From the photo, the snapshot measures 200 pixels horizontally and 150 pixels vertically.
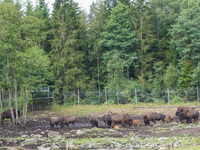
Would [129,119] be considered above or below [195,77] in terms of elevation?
below

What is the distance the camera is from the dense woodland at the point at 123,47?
139ft

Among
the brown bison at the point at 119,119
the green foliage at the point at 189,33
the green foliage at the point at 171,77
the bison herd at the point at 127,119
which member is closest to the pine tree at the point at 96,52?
the green foliage at the point at 171,77

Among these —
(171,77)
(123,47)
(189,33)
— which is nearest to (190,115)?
(171,77)

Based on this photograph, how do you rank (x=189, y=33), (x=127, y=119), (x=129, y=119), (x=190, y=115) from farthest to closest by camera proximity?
(x=189, y=33) → (x=129, y=119) → (x=127, y=119) → (x=190, y=115)

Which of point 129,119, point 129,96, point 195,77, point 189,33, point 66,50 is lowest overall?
point 129,119

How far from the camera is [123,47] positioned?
49656 millimetres

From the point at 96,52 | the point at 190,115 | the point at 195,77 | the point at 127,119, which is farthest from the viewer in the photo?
the point at 96,52

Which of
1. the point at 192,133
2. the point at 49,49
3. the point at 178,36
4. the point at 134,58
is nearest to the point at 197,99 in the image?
the point at 178,36

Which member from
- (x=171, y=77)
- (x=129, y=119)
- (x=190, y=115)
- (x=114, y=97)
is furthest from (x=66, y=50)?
(x=190, y=115)

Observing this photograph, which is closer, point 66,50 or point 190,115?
point 190,115

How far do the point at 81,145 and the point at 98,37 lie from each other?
38.4 m

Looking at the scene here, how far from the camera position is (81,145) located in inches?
607

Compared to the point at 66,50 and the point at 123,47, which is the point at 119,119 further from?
the point at 123,47

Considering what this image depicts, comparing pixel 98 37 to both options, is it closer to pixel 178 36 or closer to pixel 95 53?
pixel 95 53
